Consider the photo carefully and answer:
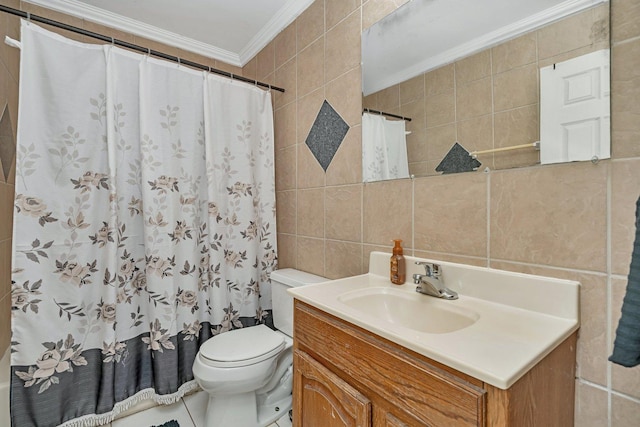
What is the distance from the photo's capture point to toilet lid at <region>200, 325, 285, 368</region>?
52.7 inches

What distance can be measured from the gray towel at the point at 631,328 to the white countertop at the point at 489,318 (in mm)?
135

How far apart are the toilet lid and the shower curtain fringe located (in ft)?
1.27

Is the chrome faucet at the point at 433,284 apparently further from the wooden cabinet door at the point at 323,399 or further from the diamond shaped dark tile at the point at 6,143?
the diamond shaped dark tile at the point at 6,143

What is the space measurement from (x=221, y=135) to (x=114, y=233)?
799mm

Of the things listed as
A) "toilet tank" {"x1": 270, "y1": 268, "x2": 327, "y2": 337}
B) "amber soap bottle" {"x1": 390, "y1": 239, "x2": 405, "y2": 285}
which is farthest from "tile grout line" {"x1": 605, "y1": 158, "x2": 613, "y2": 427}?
"toilet tank" {"x1": 270, "y1": 268, "x2": 327, "y2": 337}

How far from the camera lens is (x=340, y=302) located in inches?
37.4

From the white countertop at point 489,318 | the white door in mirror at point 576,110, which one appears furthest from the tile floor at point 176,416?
the white door in mirror at point 576,110

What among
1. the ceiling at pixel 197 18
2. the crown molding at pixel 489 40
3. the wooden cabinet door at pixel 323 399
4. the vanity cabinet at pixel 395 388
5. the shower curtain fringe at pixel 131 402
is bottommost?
the shower curtain fringe at pixel 131 402

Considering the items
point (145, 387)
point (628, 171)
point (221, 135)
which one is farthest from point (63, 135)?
point (628, 171)

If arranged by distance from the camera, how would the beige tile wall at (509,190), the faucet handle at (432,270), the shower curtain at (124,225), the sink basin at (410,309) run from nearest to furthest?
the beige tile wall at (509,190)
the sink basin at (410,309)
the faucet handle at (432,270)
the shower curtain at (124,225)

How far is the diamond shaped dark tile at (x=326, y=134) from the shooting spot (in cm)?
153

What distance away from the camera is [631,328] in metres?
0.49

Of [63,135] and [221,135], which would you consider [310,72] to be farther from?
[63,135]

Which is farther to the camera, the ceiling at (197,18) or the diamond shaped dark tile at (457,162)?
the ceiling at (197,18)
